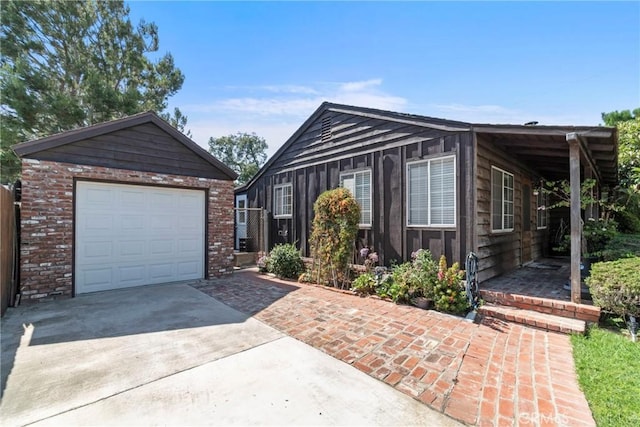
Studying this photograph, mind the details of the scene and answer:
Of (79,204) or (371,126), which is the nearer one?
(79,204)

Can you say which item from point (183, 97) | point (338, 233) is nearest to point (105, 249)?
point (338, 233)

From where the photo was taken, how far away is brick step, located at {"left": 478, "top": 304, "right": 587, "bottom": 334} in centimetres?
403

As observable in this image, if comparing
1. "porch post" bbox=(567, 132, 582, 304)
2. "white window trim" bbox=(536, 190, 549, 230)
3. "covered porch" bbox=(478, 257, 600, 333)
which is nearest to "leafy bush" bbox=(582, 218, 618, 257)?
"covered porch" bbox=(478, 257, 600, 333)

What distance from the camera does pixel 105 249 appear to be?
6.12 metres

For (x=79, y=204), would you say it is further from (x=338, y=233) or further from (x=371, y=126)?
(x=371, y=126)

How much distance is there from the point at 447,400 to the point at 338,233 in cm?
439

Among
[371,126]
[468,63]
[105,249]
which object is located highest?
[468,63]

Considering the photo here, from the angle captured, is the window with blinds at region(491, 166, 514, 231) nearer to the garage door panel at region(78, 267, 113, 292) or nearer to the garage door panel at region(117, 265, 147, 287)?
the garage door panel at region(117, 265, 147, 287)

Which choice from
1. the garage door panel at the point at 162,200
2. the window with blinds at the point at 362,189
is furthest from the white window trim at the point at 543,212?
the garage door panel at the point at 162,200

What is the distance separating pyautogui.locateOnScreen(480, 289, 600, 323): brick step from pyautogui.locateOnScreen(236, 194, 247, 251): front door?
896cm

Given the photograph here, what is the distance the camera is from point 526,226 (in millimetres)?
8438

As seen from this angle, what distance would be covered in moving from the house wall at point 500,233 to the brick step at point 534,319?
1.08 m

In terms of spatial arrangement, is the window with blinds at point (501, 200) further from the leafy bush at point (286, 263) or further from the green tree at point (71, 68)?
the green tree at point (71, 68)

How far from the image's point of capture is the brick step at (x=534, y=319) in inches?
159
